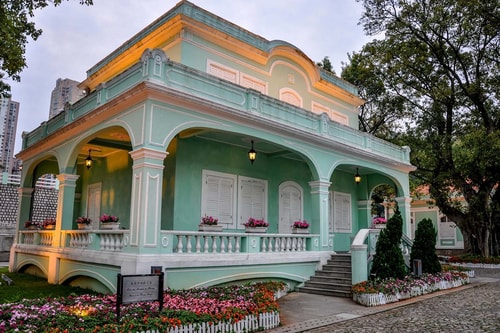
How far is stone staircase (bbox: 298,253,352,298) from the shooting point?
1154 centimetres

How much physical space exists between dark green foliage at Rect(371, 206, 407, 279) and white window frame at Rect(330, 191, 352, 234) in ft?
18.5

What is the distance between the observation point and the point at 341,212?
1794 cm

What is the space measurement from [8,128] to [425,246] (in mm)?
38391

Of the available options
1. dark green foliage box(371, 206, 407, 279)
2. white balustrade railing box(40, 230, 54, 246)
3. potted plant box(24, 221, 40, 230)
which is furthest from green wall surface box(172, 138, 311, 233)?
potted plant box(24, 221, 40, 230)

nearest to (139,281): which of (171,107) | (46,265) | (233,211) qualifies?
(171,107)

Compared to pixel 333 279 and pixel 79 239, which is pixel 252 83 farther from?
pixel 79 239

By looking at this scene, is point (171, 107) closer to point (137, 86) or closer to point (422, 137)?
point (137, 86)

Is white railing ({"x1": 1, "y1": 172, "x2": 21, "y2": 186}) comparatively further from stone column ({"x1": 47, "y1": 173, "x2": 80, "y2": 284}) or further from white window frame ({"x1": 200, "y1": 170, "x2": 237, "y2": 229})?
white window frame ({"x1": 200, "y1": 170, "x2": 237, "y2": 229})

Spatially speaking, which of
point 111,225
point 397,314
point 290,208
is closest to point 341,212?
point 290,208

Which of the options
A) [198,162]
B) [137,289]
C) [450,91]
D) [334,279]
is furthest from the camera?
[450,91]

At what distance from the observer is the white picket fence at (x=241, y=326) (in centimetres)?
655

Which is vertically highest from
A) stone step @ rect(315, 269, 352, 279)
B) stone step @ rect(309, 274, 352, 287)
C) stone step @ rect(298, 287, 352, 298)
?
stone step @ rect(315, 269, 352, 279)

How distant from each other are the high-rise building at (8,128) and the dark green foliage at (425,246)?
26.6m

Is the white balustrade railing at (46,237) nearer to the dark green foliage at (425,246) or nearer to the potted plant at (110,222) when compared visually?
the potted plant at (110,222)
